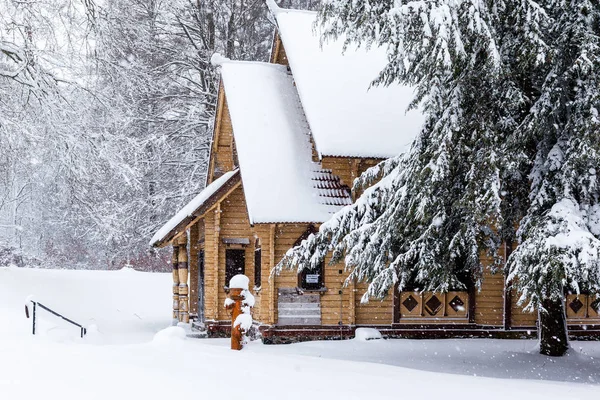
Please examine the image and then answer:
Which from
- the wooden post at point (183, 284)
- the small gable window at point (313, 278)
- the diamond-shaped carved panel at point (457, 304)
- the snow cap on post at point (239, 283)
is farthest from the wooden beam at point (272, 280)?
the snow cap on post at point (239, 283)

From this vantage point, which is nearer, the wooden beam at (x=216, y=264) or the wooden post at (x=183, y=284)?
the wooden beam at (x=216, y=264)

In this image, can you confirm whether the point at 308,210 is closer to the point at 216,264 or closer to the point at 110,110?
the point at 216,264

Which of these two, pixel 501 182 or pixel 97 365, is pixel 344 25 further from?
pixel 97 365

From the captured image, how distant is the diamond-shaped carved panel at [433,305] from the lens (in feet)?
59.7

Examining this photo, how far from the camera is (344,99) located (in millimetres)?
18938

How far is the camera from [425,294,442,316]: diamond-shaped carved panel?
18.2 m

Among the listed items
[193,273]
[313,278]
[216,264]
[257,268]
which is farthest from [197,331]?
[313,278]

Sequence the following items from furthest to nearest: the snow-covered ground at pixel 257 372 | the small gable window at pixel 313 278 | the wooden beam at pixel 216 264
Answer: the wooden beam at pixel 216 264
the small gable window at pixel 313 278
the snow-covered ground at pixel 257 372

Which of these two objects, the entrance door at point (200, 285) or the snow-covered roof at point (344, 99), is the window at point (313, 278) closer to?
the snow-covered roof at point (344, 99)

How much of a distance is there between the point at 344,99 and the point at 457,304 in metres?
5.72

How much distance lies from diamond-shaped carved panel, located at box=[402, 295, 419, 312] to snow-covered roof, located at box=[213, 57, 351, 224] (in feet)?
9.21

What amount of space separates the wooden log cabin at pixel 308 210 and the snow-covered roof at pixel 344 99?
0.03 metres

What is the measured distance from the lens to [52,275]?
25391 millimetres

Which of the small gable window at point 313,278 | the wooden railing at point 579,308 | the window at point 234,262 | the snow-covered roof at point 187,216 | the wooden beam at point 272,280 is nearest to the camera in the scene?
the wooden beam at point 272,280
